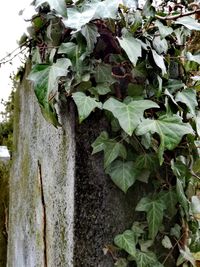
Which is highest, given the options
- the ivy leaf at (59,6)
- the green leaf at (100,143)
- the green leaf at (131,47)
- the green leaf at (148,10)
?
the ivy leaf at (59,6)

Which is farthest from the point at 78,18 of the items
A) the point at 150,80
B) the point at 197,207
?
the point at 197,207

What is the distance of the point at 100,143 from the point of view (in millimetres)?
1057

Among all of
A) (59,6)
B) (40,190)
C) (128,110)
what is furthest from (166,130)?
(40,190)

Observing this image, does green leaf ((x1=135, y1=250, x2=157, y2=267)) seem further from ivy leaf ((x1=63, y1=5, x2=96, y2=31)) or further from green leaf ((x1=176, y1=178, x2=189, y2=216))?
ivy leaf ((x1=63, y1=5, x2=96, y2=31))

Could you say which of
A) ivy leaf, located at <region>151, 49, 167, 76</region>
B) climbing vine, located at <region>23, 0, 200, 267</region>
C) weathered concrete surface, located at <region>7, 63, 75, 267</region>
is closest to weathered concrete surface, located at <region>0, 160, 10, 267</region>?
weathered concrete surface, located at <region>7, 63, 75, 267</region>

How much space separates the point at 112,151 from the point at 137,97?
0.17 meters

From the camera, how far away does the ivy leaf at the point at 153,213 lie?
104cm

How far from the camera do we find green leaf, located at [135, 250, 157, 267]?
3.38ft

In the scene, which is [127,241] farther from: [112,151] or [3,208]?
[3,208]

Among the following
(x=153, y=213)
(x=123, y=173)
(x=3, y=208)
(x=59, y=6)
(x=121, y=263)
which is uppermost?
(x=59, y=6)

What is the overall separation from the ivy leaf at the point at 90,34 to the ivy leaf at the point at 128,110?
16 cm

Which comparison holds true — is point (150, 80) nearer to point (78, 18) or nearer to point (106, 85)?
point (106, 85)

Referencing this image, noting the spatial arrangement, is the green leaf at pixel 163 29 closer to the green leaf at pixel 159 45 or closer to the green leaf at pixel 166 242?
the green leaf at pixel 159 45

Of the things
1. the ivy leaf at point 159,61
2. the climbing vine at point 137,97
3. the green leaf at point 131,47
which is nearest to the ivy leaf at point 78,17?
the climbing vine at point 137,97
